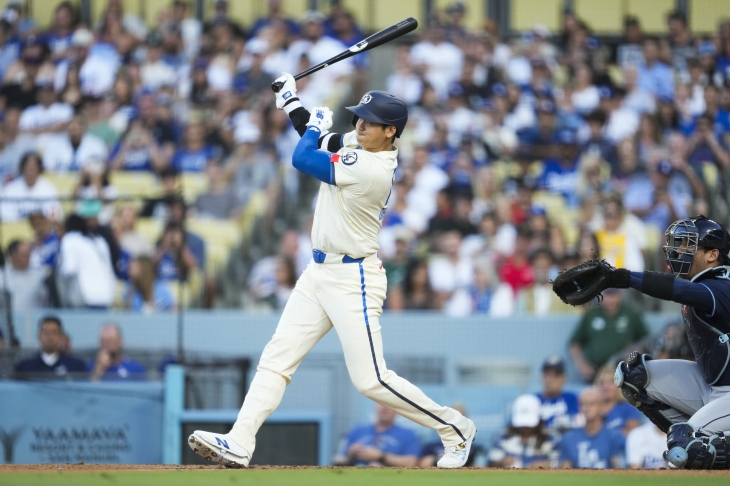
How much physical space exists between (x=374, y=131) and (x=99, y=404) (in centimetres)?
405

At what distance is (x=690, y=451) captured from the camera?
5230 millimetres

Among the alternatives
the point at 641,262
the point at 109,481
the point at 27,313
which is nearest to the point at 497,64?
the point at 641,262

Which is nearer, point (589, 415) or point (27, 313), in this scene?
point (589, 415)

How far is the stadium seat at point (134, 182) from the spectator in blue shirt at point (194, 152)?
0.39 meters

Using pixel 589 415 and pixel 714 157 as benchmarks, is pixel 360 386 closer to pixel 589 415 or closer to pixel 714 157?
pixel 589 415

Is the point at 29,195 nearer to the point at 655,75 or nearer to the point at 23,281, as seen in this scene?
the point at 23,281

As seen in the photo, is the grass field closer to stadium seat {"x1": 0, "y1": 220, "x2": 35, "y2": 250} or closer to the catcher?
the catcher

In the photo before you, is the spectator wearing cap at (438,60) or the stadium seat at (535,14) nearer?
the spectator wearing cap at (438,60)

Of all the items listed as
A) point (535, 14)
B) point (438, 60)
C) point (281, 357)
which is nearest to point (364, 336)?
point (281, 357)

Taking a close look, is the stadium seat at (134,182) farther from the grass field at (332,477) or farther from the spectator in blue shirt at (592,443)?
the grass field at (332,477)

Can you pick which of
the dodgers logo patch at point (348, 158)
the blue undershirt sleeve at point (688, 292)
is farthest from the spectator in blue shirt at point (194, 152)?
the blue undershirt sleeve at point (688, 292)

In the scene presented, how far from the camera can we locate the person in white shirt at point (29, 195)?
9383 millimetres

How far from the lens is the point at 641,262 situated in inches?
380

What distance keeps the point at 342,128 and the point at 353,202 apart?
23.0ft
